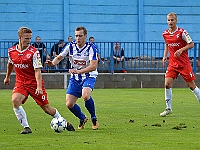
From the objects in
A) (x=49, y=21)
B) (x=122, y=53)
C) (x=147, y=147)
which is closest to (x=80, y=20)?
(x=49, y=21)

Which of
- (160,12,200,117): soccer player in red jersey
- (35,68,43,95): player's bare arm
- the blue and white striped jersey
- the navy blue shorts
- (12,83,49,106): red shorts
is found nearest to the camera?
(35,68,43,95): player's bare arm

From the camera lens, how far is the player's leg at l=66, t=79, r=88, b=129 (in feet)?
41.7

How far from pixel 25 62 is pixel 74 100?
1484 mm

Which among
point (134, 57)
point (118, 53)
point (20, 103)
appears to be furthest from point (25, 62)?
point (134, 57)

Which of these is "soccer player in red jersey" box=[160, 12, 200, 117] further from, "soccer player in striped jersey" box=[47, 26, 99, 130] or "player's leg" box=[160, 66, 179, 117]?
"soccer player in striped jersey" box=[47, 26, 99, 130]

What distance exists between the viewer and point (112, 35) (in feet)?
103

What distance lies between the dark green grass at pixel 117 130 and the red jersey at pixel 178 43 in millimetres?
1187

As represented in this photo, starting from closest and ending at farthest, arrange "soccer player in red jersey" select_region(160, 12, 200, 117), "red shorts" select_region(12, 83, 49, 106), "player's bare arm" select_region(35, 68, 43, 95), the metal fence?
"player's bare arm" select_region(35, 68, 43, 95) < "red shorts" select_region(12, 83, 49, 106) < "soccer player in red jersey" select_region(160, 12, 200, 117) < the metal fence

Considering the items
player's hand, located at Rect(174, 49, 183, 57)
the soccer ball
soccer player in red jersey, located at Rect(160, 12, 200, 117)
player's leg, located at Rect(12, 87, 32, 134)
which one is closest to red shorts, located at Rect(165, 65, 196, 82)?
soccer player in red jersey, located at Rect(160, 12, 200, 117)

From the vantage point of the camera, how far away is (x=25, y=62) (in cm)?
1173

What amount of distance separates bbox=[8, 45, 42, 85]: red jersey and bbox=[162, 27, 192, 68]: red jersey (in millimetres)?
4849

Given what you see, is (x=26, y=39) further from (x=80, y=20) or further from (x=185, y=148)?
(x=80, y=20)

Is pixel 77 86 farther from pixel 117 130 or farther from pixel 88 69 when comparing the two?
pixel 117 130

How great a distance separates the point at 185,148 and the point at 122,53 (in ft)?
62.0
